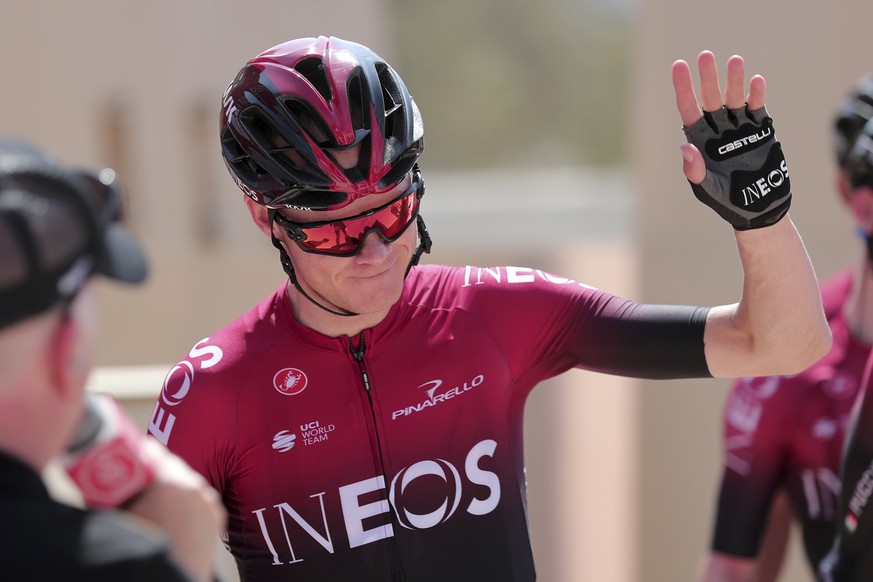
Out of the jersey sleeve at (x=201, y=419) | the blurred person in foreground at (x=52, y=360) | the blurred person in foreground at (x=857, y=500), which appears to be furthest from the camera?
the blurred person in foreground at (x=857, y=500)

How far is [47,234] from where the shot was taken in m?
1.44

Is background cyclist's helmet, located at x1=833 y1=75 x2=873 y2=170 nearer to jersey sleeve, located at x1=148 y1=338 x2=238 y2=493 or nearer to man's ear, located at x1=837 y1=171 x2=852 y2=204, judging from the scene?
man's ear, located at x1=837 y1=171 x2=852 y2=204

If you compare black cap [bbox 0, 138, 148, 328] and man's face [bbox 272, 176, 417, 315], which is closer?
black cap [bbox 0, 138, 148, 328]

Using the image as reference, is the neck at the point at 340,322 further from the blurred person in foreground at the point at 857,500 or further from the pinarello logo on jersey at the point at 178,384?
the blurred person in foreground at the point at 857,500

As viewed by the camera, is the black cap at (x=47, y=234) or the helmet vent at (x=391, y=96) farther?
the helmet vent at (x=391, y=96)

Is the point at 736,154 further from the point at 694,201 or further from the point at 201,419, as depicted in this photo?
the point at 694,201

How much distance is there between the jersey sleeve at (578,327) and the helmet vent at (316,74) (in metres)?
0.54

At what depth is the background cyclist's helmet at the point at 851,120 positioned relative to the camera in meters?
3.62

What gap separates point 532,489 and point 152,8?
5142 millimetres

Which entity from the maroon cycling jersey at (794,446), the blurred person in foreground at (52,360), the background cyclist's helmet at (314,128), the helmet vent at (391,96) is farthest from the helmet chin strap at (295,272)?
the maroon cycling jersey at (794,446)

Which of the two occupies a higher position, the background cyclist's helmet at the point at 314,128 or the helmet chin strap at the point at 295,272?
the background cyclist's helmet at the point at 314,128

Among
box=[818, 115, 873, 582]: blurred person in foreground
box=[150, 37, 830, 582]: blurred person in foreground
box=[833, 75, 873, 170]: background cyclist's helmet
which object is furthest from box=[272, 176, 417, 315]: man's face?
box=[833, 75, 873, 170]: background cyclist's helmet

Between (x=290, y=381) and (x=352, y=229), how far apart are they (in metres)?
0.37

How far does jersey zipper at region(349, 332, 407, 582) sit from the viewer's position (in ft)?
7.84
